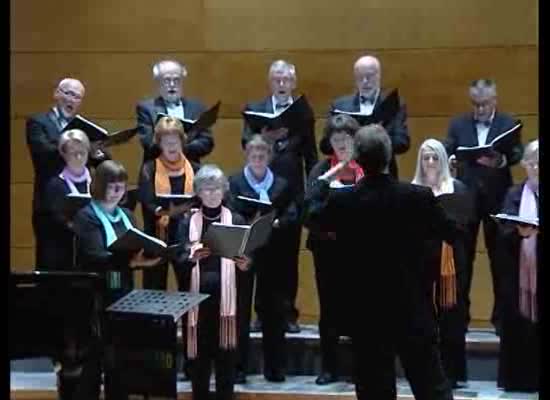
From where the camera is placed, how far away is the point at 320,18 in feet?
26.4

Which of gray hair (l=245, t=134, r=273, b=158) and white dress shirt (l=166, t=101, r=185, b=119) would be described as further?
white dress shirt (l=166, t=101, r=185, b=119)

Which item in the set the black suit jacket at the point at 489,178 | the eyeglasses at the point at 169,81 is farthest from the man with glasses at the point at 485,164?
the eyeglasses at the point at 169,81

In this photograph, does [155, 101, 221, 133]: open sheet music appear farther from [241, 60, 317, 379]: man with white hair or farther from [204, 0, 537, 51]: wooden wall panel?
[204, 0, 537, 51]: wooden wall panel

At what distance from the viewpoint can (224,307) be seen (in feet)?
19.5

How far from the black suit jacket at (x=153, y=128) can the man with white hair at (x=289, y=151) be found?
20 centimetres

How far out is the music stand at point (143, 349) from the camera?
16.5 feet

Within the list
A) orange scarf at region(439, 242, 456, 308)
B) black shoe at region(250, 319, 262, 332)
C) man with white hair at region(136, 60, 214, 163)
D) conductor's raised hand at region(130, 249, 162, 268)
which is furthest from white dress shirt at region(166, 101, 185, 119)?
orange scarf at region(439, 242, 456, 308)

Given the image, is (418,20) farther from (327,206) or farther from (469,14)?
(327,206)

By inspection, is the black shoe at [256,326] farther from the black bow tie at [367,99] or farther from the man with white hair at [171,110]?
the black bow tie at [367,99]

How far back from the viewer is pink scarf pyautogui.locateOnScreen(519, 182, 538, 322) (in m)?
5.97

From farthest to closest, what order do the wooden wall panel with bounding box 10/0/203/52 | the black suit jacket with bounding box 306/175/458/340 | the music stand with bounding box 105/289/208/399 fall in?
1. the wooden wall panel with bounding box 10/0/203/52
2. the music stand with bounding box 105/289/208/399
3. the black suit jacket with bounding box 306/175/458/340

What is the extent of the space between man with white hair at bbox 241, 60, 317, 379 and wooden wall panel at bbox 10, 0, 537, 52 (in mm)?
1585

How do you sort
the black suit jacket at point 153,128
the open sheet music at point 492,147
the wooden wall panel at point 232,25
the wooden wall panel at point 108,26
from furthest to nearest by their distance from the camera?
the wooden wall panel at point 108,26 → the wooden wall panel at point 232,25 → the black suit jacket at point 153,128 → the open sheet music at point 492,147
